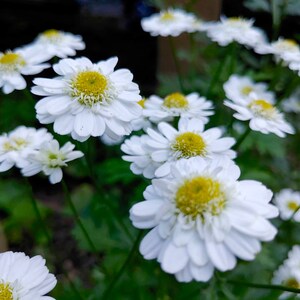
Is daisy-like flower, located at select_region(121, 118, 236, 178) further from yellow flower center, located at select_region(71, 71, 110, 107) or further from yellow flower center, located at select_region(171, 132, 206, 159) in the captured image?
yellow flower center, located at select_region(71, 71, 110, 107)

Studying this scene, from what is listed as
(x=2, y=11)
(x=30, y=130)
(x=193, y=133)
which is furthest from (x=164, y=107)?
(x=2, y=11)

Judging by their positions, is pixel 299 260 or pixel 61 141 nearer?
pixel 61 141

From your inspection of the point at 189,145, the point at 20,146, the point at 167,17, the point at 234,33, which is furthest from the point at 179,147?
A: the point at 167,17

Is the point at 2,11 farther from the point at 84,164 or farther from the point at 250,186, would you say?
the point at 250,186

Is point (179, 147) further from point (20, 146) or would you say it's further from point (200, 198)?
point (20, 146)

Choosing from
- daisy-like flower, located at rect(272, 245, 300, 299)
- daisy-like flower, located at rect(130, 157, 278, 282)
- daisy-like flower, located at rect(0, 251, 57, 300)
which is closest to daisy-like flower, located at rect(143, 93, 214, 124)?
daisy-like flower, located at rect(130, 157, 278, 282)

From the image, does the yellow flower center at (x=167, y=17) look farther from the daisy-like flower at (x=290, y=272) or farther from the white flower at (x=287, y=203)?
the daisy-like flower at (x=290, y=272)
